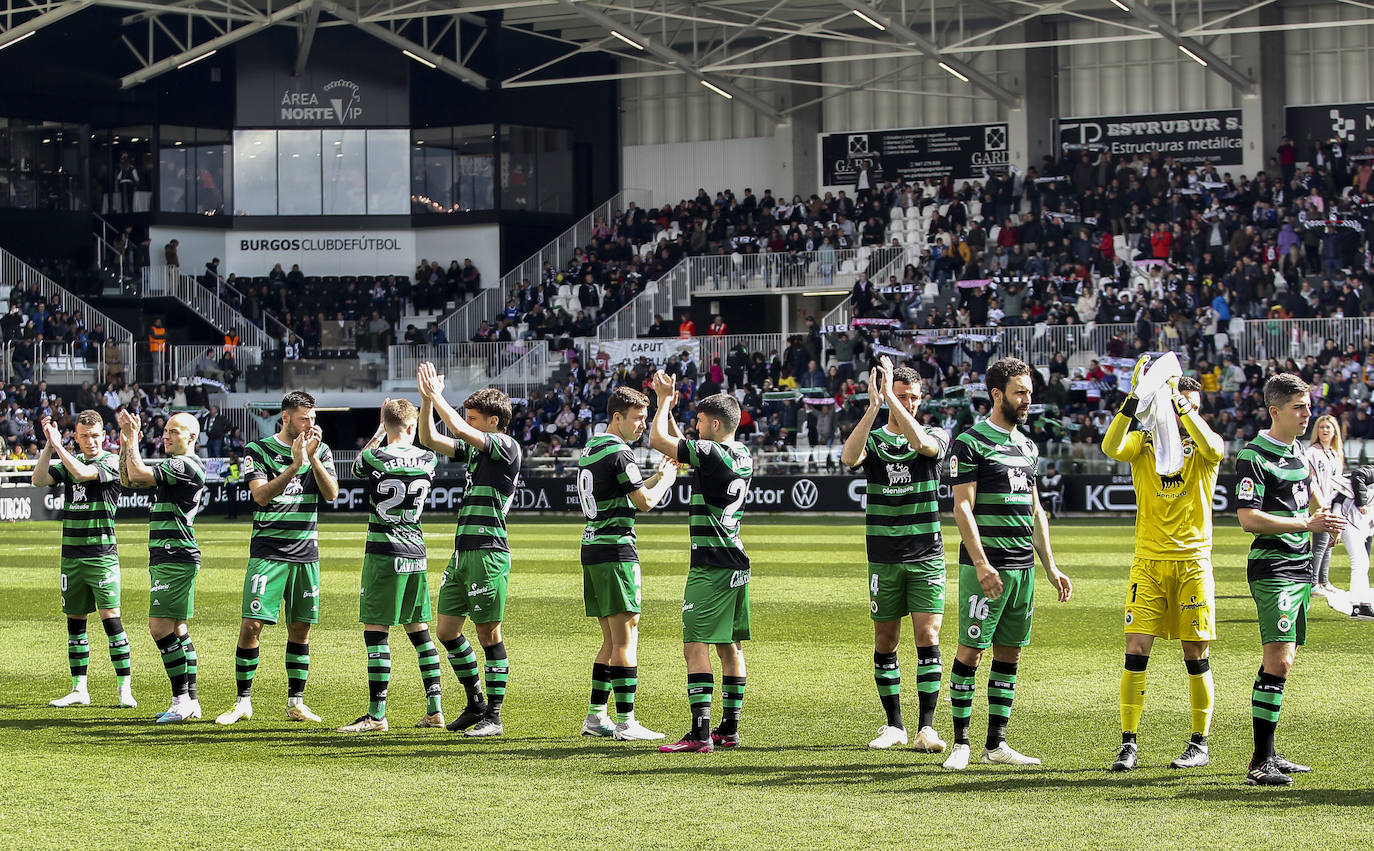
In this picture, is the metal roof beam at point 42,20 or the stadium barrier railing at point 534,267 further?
the stadium barrier railing at point 534,267

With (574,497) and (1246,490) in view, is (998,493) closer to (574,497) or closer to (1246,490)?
(1246,490)

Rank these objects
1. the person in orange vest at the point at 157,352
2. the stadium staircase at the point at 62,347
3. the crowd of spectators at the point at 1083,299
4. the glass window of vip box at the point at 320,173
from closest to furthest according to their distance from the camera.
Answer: the crowd of spectators at the point at 1083,299 → the stadium staircase at the point at 62,347 → the person in orange vest at the point at 157,352 → the glass window of vip box at the point at 320,173

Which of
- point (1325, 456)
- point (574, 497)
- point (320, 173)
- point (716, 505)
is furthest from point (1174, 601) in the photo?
point (320, 173)

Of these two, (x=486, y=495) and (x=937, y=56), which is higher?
(x=937, y=56)

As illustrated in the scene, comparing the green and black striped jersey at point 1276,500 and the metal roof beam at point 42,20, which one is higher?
the metal roof beam at point 42,20

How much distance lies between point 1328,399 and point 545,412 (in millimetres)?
18476

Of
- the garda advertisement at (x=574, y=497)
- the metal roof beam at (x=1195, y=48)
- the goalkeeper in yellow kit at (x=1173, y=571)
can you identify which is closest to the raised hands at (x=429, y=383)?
the goalkeeper in yellow kit at (x=1173, y=571)

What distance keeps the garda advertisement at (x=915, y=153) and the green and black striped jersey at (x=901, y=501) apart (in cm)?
4050

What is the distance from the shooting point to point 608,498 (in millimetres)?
9898

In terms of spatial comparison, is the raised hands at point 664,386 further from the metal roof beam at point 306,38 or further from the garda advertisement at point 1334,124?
the garda advertisement at point 1334,124

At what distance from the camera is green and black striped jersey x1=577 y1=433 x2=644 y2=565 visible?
9828 millimetres

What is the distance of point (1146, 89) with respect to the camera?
48125 mm

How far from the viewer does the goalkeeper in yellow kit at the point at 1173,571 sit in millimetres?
8758

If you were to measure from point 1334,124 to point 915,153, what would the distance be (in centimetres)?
1182
